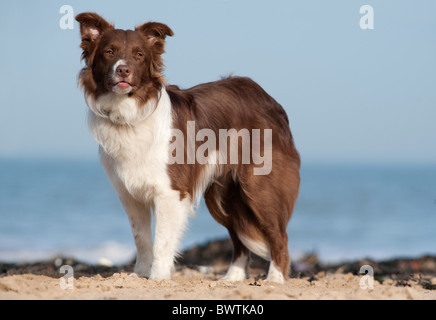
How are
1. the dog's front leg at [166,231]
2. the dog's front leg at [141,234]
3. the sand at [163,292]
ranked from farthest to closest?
the dog's front leg at [141,234], the dog's front leg at [166,231], the sand at [163,292]

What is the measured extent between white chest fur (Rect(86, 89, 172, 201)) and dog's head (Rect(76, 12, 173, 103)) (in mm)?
154

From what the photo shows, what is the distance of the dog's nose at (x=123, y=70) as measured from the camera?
18.8ft

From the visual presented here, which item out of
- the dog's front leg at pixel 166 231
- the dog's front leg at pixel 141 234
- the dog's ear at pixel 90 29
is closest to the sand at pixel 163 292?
the dog's front leg at pixel 166 231

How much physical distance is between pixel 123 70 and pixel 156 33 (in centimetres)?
78

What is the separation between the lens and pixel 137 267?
6586mm

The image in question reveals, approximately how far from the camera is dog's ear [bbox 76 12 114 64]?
6094 mm

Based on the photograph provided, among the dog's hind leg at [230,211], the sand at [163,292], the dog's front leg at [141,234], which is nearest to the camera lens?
the sand at [163,292]

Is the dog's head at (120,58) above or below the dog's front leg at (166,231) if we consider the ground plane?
above

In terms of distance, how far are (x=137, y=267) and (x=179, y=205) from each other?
87 centimetres

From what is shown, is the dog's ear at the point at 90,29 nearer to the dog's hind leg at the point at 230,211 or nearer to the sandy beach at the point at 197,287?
the dog's hind leg at the point at 230,211

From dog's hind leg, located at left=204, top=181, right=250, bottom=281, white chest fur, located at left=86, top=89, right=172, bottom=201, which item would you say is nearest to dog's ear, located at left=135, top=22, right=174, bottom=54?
white chest fur, located at left=86, top=89, right=172, bottom=201

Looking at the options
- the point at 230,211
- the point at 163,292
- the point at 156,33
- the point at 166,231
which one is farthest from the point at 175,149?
the point at 163,292
